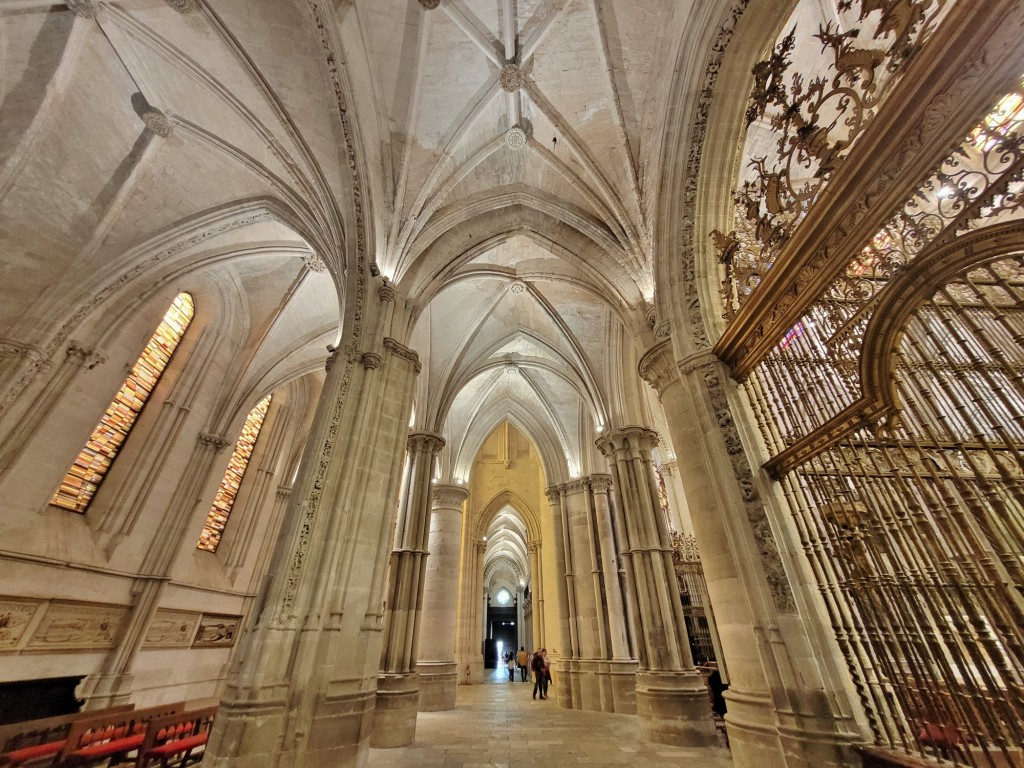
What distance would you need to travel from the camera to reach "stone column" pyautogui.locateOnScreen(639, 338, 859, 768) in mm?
3404

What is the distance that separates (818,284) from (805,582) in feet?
8.77

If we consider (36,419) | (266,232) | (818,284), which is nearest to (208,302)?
(266,232)

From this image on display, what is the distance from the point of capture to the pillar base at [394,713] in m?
6.57

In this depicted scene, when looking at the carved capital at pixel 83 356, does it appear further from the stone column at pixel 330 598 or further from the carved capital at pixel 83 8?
the stone column at pixel 330 598

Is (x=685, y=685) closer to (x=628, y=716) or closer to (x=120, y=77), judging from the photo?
(x=628, y=716)

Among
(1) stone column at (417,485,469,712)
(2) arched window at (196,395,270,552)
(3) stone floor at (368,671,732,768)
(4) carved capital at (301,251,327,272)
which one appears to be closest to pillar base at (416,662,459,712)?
(1) stone column at (417,485,469,712)

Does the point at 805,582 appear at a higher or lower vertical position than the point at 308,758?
higher

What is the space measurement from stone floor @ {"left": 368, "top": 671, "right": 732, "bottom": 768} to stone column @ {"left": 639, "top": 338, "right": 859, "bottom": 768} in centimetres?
214

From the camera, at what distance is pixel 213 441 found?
11125 mm

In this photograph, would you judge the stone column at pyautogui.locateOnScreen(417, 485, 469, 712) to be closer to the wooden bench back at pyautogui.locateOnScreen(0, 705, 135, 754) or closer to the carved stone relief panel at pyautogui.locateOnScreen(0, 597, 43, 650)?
the wooden bench back at pyautogui.locateOnScreen(0, 705, 135, 754)

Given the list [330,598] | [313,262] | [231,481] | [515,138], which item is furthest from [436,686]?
[515,138]

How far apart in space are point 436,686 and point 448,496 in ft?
16.0

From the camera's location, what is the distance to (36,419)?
25.1 ft

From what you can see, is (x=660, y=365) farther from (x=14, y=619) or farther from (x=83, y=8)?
(x=14, y=619)
